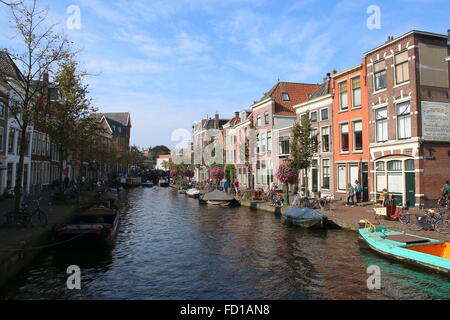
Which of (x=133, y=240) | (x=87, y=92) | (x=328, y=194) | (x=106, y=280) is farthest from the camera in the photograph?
(x=328, y=194)

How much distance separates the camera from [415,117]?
20.8 meters

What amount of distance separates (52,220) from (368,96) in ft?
76.5

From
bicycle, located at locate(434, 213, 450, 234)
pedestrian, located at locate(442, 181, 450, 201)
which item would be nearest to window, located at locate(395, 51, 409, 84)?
pedestrian, located at locate(442, 181, 450, 201)

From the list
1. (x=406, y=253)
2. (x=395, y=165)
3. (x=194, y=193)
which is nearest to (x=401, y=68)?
(x=395, y=165)

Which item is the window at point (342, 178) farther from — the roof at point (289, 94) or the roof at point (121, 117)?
the roof at point (121, 117)

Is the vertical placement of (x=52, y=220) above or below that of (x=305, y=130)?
below

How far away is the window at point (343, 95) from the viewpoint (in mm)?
27625

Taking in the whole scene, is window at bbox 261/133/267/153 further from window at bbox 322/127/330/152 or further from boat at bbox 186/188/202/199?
window at bbox 322/127/330/152

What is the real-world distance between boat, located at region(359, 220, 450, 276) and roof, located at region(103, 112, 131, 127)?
343 ft

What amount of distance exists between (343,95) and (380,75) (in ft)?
14.0
